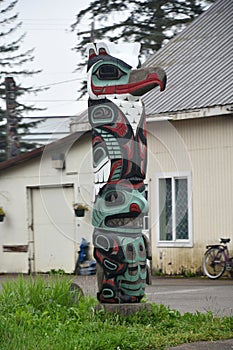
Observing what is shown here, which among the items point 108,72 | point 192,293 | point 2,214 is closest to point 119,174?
point 108,72

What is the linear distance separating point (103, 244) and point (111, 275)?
393mm

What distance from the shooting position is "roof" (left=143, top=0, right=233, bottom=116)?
2075 cm

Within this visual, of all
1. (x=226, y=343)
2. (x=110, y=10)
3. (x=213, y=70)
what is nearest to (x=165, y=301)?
(x=226, y=343)

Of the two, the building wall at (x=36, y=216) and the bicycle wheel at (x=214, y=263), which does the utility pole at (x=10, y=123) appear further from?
the bicycle wheel at (x=214, y=263)

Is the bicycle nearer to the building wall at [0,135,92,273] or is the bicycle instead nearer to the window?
the window

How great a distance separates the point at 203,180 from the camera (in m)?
20.9

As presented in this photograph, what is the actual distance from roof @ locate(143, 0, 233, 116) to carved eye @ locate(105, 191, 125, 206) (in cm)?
871

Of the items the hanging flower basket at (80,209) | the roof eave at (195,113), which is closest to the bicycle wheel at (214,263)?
the roof eave at (195,113)

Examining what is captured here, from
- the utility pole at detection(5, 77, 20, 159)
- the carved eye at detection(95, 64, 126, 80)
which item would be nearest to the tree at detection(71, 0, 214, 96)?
the utility pole at detection(5, 77, 20, 159)

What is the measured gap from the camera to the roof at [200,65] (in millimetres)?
20750

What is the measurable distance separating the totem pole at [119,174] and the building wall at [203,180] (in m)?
8.31

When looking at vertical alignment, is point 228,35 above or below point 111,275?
above

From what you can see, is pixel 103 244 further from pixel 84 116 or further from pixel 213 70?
pixel 84 116

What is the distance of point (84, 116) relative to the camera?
80.6 feet
